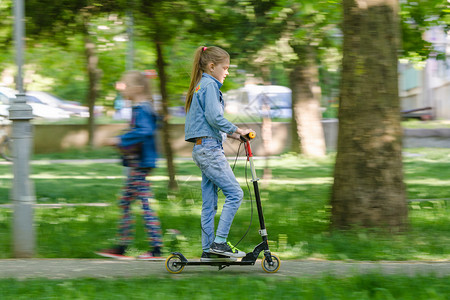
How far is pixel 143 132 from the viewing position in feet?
19.0

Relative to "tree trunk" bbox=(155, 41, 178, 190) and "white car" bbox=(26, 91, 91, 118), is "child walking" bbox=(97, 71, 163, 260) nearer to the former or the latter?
"tree trunk" bbox=(155, 41, 178, 190)

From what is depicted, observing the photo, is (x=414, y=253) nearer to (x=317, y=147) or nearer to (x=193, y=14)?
(x=193, y=14)

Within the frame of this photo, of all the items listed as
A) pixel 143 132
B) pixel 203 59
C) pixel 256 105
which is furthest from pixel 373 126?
pixel 256 105

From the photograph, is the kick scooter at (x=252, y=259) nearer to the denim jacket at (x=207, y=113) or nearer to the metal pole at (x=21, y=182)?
the denim jacket at (x=207, y=113)

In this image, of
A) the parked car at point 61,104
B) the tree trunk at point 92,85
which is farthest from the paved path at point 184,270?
→ the parked car at point 61,104

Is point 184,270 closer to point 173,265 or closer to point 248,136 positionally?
point 173,265

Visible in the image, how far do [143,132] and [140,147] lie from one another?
5.9 inches

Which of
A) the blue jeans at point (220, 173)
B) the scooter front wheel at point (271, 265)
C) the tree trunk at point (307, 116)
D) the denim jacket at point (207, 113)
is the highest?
the denim jacket at point (207, 113)

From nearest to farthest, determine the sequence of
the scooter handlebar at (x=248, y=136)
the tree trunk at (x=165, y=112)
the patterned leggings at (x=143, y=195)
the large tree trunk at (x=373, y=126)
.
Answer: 1. the scooter handlebar at (x=248, y=136)
2. the patterned leggings at (x=143, y=195)
3. the large tree trunk at (x=373, y=126)
4. the tree trunk at (x=165, y=112)

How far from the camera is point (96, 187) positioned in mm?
12688

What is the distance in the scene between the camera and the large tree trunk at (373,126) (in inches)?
273

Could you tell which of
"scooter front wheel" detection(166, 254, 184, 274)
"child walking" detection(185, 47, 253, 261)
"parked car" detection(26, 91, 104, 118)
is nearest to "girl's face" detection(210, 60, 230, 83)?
"child walking" detection(185, 47, 253, 261)

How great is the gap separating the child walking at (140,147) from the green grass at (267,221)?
620 millimetres

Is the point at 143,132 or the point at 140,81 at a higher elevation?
the point at 140,81
